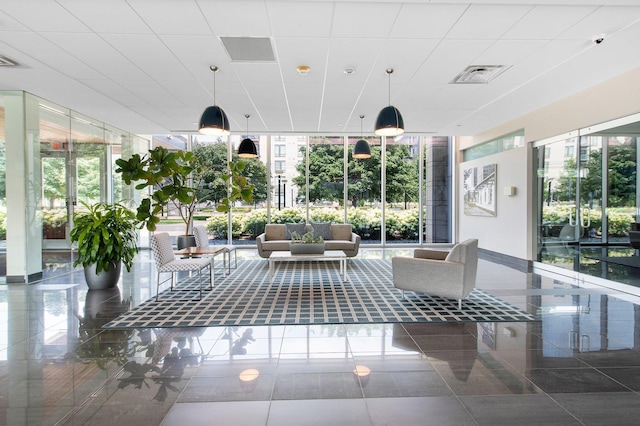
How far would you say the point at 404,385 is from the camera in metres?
2.71

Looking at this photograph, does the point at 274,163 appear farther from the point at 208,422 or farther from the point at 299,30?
the point at 208,422

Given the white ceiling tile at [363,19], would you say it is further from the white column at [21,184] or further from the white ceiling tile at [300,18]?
the white column at [21,184]

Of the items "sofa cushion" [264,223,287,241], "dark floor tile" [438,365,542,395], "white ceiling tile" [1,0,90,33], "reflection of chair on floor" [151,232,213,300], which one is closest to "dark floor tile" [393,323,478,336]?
"dark floor tile" [438,365,542,395]

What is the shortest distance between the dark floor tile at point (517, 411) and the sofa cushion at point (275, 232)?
667cm

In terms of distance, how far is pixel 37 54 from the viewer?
186 inches

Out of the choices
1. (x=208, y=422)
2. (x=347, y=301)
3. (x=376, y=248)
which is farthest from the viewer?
(x=376, y=248)

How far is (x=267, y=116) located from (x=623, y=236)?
677cm

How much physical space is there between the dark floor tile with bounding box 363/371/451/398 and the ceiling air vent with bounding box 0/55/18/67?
595 cm

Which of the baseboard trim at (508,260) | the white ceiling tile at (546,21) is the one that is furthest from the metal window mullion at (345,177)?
the white ceiling tile at (546,21)

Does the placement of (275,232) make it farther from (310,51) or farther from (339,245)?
(310,51)

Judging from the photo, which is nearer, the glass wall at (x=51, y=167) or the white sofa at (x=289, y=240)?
the glass wall at (x=51, y=167)

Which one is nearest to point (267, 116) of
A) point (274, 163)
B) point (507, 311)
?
point (274, 163)

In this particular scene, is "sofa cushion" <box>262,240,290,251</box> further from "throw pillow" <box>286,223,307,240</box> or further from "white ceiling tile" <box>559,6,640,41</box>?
"white ceiling tile" <box>559,6,640,41</box>

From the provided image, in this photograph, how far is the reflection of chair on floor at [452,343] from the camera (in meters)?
3.04
